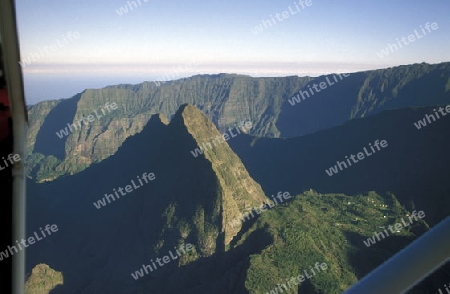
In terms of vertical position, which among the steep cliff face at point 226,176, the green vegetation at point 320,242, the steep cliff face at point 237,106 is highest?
the steep cliff face at point 237,106

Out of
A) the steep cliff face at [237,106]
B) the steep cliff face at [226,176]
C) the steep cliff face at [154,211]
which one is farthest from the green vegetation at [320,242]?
the steep cliff face at [237,106]

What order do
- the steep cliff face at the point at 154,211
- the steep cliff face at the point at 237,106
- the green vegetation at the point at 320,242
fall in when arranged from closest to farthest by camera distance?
1. the green vegetation at the point at 320,242
2. the steep cliff face at the point at 154,211
3. the steep cliff face at the point at 237,106

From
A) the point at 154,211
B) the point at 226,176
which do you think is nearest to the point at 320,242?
the point at 226,176

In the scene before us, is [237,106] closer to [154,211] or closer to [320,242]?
[154,211]

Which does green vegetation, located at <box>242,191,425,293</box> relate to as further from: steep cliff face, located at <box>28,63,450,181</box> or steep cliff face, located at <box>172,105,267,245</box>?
steep cliff face, located at <box>28,63,450,181</box>

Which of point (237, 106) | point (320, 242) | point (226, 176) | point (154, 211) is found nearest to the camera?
point (320, 242)

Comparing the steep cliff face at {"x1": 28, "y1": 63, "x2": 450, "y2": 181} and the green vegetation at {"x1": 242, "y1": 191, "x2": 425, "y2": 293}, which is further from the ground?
the steep cliff face at {"x1": 28, "y1": 63, "x2": 450, "y2": 181}

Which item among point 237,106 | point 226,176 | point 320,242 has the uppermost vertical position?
point 237,106

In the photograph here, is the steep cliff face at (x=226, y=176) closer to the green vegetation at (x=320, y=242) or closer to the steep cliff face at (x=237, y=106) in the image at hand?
the green vegetation at (x=320, y=242)

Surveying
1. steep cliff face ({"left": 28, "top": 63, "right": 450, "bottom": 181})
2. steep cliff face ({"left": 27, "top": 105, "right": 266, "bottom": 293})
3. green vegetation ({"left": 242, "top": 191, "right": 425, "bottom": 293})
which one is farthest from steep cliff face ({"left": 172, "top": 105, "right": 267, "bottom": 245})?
steep cliff face ({"left": 28, "top": 63, "right": 450, "bottom": 181})
